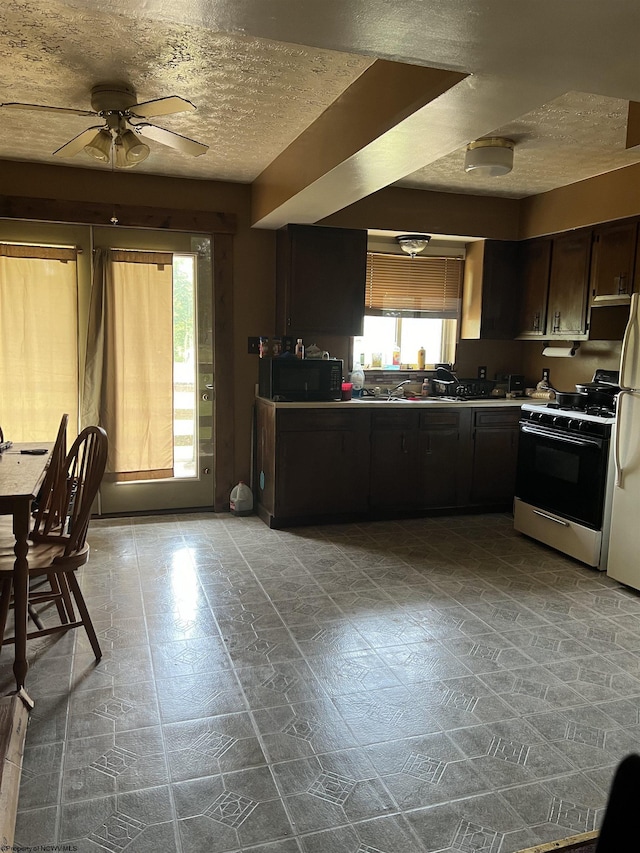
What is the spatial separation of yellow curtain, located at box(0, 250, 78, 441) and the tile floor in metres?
1.26

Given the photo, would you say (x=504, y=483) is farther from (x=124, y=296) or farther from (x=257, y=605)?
(x=124, y=296)

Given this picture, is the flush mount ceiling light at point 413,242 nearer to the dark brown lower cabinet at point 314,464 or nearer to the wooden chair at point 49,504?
the dark brown lower cabinet at point 314,464

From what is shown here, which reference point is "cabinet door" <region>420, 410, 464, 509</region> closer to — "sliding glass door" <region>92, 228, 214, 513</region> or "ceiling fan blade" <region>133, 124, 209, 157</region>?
"sliding glass door" <region>92, 228, 214, 513</region>

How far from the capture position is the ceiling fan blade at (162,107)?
266 cm

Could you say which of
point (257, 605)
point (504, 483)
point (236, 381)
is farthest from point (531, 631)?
point (236, 381)

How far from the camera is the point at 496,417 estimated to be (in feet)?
16.9

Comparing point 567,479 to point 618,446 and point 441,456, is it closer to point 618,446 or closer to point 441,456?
point 618,446

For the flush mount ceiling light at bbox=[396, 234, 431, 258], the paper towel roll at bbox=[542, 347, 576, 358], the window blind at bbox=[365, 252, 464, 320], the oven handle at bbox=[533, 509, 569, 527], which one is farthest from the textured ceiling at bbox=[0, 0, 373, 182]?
the oven handle at bbox=[533, 509, 569, 527]

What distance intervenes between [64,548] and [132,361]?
90.2 inches

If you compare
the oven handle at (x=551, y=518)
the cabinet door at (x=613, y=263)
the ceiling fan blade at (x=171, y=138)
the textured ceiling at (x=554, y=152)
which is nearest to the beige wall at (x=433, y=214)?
the textured ceiling at (x=554, y=152)

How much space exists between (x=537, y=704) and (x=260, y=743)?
108cm

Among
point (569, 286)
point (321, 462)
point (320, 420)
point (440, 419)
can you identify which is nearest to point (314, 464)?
point (321, 462)

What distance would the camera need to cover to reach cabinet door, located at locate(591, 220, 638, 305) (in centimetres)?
431

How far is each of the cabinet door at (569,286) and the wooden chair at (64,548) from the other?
3.58m
